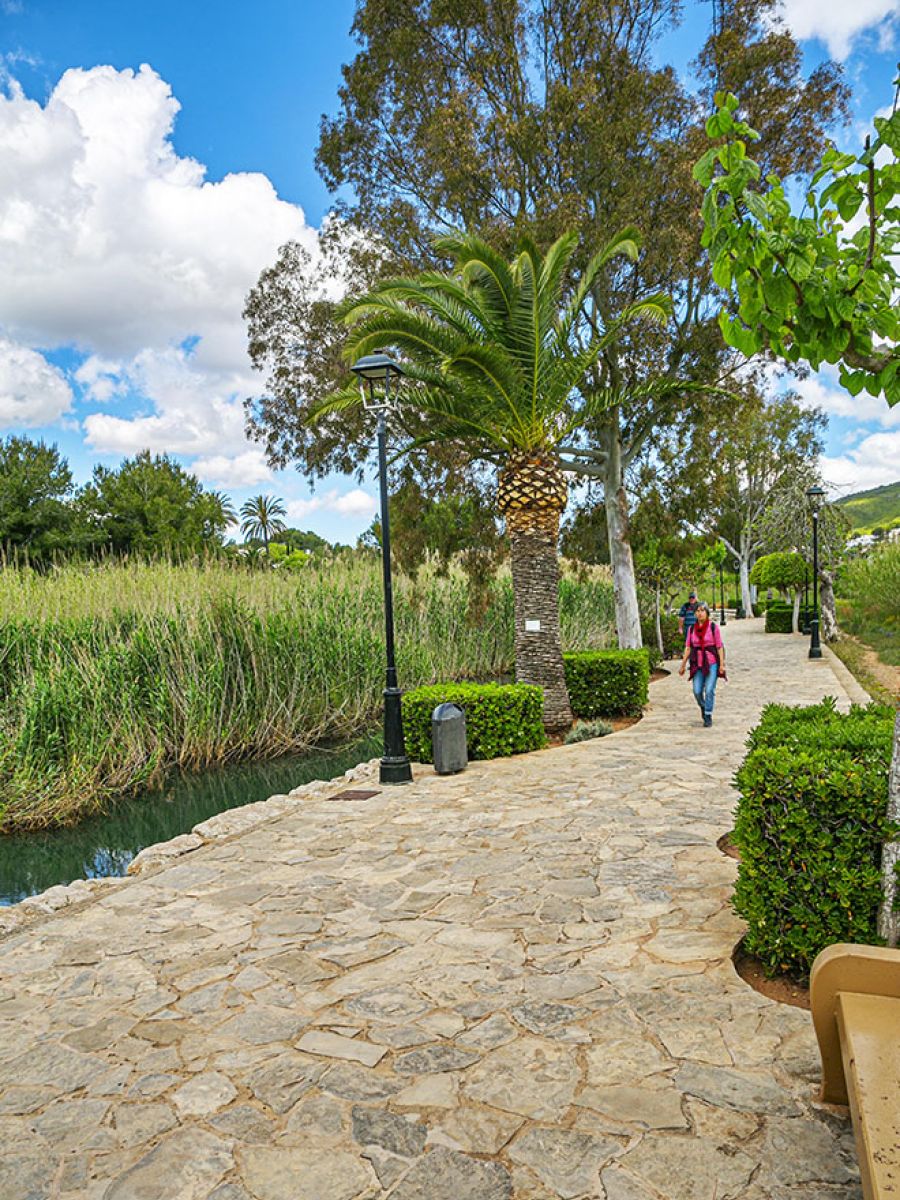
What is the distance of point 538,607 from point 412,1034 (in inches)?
316

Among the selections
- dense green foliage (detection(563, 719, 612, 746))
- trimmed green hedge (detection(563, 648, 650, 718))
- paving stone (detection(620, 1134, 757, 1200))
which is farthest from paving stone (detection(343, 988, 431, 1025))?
trimmed green hedge (detection(563, 648, 650, 718))

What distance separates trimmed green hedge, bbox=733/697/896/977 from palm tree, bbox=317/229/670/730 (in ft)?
23.0

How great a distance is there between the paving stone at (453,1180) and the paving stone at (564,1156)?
0.10 metres

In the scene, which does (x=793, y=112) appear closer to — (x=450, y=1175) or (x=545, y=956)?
(x=545, y=956)

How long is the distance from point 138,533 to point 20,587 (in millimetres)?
30223

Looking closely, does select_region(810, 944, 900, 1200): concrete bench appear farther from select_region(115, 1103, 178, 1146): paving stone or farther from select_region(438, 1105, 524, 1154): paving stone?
select_region(115, 1103, 178, 1146): paving stone

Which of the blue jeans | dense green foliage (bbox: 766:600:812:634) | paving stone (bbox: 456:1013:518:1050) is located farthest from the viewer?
dense green foliage (bbox: 766:600:812:634)

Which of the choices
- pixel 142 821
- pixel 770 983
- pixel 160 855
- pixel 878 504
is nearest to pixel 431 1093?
pixel 770 983

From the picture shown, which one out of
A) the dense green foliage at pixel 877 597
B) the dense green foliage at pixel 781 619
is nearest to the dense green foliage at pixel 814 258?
the dense green foliage at pixel 877 597

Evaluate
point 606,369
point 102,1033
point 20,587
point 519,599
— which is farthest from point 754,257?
point 606,369

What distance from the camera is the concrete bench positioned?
1685 millimetres

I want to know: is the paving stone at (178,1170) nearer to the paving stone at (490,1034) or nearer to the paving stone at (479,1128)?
the paving stone at (479,1128)

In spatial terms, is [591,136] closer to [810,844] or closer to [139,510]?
[810,844]

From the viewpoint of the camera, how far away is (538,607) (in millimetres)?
10844
